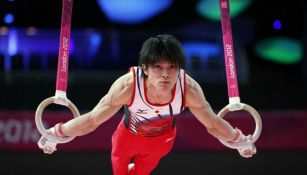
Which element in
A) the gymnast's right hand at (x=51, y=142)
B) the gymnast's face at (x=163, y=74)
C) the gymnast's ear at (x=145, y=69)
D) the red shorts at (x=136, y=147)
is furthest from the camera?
the red shorts at (x=136, y=147)

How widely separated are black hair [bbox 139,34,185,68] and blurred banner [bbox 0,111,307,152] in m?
2.76

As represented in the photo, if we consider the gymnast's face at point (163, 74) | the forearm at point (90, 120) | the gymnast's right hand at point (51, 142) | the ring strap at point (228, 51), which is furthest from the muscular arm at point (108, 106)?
the ring strap at point (228, 51)

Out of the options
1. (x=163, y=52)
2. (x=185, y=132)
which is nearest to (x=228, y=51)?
(x=163, y=52)

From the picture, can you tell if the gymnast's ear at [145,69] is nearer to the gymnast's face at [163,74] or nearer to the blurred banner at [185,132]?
the gymnast's face at [163,74]

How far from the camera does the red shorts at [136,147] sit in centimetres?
387

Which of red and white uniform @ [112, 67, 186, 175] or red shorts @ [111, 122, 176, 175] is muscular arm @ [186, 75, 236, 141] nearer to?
red and white uniform @ [112, 67, 186, 175]

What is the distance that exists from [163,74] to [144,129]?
642mm

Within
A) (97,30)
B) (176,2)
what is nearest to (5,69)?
(97,30)

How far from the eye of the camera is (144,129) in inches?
151

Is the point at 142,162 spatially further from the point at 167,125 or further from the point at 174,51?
the point at 174,51

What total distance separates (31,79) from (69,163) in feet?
5.34

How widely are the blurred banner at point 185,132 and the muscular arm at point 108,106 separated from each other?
248cm

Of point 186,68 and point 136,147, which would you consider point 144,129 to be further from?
point 186,68

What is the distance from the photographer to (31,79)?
283 inches
